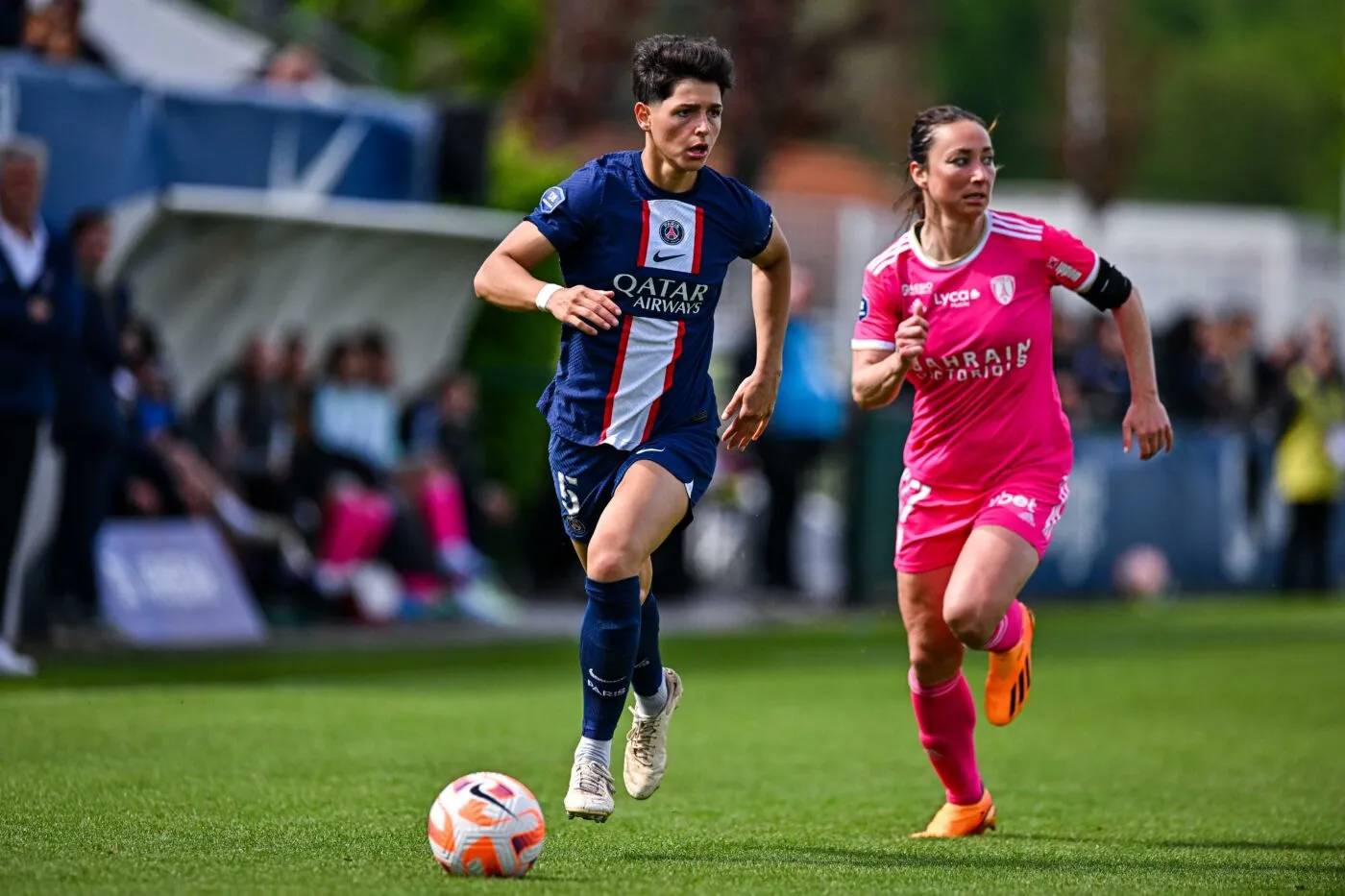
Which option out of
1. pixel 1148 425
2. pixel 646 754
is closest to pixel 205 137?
pixel 646 754

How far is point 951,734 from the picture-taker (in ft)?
25.2

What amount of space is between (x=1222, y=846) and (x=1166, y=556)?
48.7 feet

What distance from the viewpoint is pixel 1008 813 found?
26.8 ft

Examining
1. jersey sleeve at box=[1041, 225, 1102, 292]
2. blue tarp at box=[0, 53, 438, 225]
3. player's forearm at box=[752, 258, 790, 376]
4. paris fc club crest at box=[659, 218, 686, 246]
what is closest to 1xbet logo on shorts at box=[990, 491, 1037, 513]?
jersey sleeve at box=[1041, 225, 1102, 292]

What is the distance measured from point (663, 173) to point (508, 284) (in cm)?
72

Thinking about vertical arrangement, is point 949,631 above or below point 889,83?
below

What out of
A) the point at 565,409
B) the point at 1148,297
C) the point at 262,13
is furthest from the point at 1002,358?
the point at 1148,297

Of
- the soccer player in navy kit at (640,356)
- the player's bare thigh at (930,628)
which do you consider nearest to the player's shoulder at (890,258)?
the soccer player in navy kit at (640,356)

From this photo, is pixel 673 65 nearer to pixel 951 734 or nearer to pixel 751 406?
pixel 751 406

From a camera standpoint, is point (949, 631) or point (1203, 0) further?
point (1203, 0)

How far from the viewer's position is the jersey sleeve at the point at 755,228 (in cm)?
743

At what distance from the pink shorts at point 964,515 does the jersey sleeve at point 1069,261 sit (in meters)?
0.71

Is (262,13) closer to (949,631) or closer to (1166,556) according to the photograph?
(1166,556)

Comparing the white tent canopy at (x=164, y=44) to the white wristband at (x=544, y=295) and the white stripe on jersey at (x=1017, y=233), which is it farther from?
the white wristband at (x=544, y=295)
